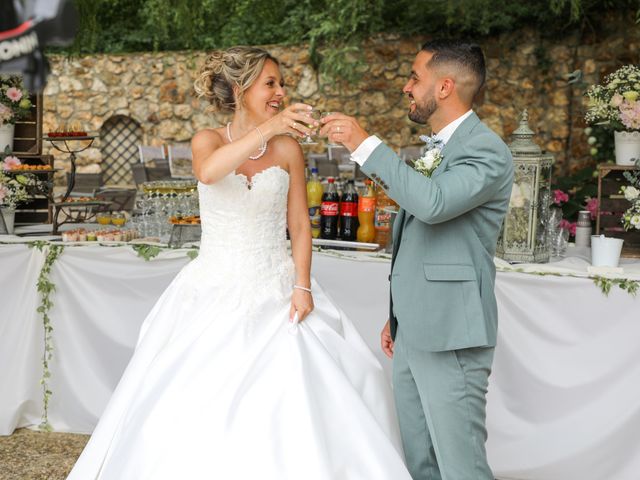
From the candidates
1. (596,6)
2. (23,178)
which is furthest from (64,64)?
(23,178)

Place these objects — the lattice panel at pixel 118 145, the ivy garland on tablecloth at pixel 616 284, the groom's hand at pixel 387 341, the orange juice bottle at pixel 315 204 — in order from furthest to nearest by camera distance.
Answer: the lattice panel at pixel 118 145 < the orange juice bottle at pixel 315 204 < the ivy garland on tablecloth at pixel 616 284 < the groom's hand at pixel 387 341

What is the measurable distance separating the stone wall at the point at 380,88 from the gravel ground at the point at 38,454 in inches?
259

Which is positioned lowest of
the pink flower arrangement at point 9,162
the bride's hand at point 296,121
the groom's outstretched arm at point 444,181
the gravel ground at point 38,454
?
the gravel ground at point 38,454

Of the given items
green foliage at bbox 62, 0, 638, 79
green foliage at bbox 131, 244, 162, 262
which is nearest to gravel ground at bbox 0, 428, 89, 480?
green foliage at bbox 131, 244, 162, 262

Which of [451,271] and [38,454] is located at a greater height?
[451,271]

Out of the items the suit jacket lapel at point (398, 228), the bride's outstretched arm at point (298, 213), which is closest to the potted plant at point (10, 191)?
the bride's outstretched arm at point (298, 213)

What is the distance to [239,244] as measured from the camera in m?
2.54

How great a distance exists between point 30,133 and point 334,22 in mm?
6433

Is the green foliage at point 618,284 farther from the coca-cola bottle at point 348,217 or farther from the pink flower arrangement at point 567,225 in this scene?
the coca-cola bottle at point 348,217

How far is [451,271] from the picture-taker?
6.80 ft

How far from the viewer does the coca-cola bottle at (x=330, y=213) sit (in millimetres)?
3507

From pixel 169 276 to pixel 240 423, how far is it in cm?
→ 155

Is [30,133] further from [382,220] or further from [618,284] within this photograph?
[618,284]

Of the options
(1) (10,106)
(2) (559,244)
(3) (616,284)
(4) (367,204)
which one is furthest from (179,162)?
(3) (616,284)
